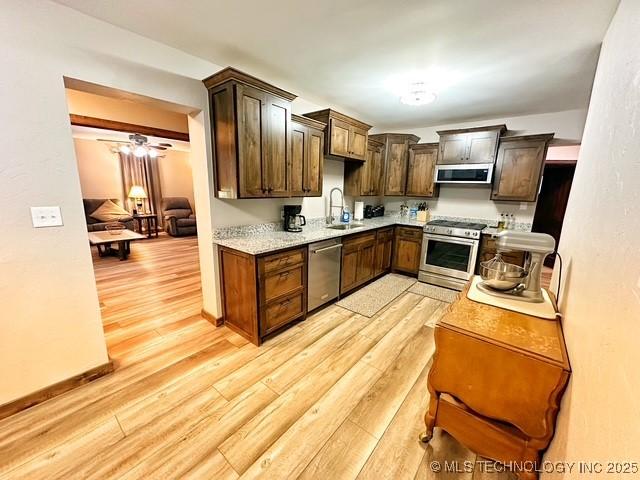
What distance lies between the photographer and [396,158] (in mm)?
4496

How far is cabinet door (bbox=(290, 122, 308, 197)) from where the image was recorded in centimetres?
284

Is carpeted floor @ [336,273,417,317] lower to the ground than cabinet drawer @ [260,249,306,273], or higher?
lower

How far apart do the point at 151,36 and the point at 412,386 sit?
3374 mm

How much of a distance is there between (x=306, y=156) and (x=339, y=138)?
27.1 inches

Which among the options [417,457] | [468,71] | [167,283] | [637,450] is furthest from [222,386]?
[468,71]

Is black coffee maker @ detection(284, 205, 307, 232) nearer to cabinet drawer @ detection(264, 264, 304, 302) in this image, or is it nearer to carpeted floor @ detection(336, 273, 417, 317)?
cabinet drawer @ detection(264, 264, 304, 302)

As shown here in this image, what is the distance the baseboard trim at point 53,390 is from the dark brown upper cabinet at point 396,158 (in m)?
4.37

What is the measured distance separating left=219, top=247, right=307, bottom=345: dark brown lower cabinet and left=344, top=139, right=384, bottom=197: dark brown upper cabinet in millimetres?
1949

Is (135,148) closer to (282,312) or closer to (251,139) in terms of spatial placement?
(251,139)

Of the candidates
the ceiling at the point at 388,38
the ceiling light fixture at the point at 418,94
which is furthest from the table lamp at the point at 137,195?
the ceiling light fixture at the point at 418,94

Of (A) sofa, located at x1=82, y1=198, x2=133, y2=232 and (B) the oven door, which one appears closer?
(B) the oven door

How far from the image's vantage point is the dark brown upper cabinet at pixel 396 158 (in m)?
4.43

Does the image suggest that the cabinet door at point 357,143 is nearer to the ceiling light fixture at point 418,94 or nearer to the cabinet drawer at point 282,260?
the ceiling light fixture at point 418,94

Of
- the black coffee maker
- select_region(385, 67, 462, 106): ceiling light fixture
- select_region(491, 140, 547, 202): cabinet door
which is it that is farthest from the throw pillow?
select_region(491, 140, 547, 202): cabinet door
